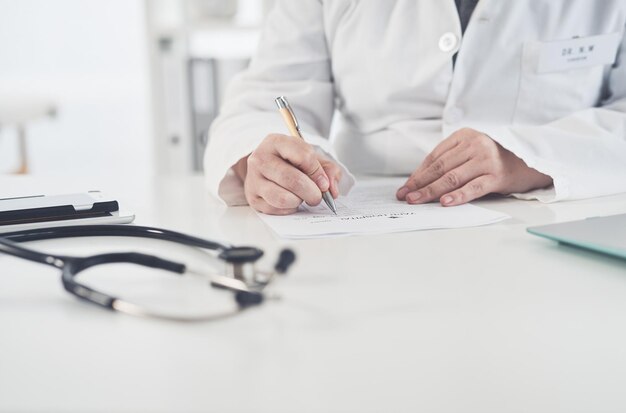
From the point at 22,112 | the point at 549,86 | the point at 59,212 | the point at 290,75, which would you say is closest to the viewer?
the point at 59,212

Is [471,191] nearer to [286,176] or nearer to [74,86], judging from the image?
[286,176]

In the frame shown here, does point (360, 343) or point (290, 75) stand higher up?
point (290, 75)

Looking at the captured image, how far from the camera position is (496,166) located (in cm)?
75

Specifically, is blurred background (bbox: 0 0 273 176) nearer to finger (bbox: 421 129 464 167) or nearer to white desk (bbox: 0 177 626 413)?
finger (bbox: 421 129 464 167)

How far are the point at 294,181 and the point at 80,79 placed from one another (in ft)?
10.1

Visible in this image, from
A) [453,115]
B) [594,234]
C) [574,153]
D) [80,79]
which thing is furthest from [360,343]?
[80,79]

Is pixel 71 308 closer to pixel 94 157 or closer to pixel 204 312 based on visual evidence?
pixel 204 312

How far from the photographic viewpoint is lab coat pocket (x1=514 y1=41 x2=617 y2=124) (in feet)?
3.11

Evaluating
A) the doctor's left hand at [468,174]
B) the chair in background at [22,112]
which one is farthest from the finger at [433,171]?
the chair in background at [22,112]

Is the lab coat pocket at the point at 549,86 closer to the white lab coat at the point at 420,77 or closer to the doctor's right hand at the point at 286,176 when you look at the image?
the white lab coat at the point at 420,77

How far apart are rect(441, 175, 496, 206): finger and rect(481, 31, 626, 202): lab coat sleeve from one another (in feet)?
0.16

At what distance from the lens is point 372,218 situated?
0.65 meters

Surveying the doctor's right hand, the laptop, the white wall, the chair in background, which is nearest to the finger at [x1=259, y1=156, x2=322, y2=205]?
the doctor's right hand

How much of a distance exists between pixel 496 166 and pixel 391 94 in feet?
0.96
